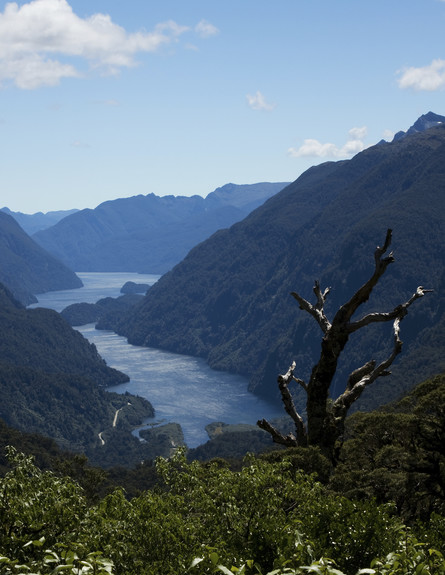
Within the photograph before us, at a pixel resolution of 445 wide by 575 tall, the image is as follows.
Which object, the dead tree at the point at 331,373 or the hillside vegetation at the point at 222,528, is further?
the dead tree at the point at 331,373

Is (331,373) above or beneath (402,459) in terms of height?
above

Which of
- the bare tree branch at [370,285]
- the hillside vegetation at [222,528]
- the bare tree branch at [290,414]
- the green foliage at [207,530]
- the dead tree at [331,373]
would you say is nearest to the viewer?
the hillside vegetation at [222,528]

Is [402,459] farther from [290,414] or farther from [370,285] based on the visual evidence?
[370,285]

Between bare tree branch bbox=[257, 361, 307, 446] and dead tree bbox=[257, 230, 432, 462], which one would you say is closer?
dead tree bbox=[257, 230, 432, 462]

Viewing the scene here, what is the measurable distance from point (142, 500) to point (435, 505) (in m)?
12.2

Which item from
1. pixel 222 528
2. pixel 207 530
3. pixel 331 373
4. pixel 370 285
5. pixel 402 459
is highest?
pixel 370 285

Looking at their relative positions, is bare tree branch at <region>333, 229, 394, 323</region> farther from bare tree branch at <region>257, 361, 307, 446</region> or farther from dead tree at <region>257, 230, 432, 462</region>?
bare tree branch at <region>257, 361, 307, 446</region>

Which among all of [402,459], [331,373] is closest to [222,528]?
[331,373]

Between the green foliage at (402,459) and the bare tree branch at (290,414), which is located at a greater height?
the bare tree branch at (290,414)

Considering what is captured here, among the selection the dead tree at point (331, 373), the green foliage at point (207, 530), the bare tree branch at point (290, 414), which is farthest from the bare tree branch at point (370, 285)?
the green foliage at point (207, 530)

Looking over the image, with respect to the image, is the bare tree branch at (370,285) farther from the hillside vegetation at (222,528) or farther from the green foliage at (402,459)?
the hillside vegetation at (222,528)

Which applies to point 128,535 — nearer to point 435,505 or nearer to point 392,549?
point 392,549

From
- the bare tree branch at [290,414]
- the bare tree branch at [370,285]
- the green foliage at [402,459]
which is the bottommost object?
the green foliage at [402,459]

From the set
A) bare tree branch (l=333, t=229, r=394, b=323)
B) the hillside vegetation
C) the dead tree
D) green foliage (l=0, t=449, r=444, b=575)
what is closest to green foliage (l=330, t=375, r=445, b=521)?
the hillside vegetation
